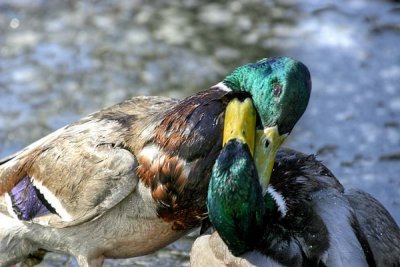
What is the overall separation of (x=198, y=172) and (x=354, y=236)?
85 cm

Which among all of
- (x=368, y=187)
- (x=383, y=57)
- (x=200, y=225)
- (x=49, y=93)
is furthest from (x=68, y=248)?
(x=383, y=57)

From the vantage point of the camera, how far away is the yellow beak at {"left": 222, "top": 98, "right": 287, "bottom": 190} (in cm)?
487

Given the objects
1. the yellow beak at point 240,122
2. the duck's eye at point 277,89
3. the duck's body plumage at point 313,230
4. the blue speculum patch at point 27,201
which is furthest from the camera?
the blue speculum patch at point 27,201

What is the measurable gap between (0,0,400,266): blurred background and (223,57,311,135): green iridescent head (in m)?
2.21

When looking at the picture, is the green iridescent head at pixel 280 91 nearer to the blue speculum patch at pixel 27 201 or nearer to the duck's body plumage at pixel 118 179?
the duck's body plumage at pixel 118 179

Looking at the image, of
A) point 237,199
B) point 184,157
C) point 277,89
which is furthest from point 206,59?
point 237,199

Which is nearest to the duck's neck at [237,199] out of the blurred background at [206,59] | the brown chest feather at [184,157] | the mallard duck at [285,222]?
the mallard duck at [285,222]

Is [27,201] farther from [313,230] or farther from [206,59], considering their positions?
[206,59]

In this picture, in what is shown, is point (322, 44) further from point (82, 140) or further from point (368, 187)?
point (82, 140)

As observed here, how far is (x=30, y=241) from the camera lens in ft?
19.4


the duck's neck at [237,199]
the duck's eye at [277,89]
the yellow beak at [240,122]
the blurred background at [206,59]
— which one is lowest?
the blurred background at [206,59]

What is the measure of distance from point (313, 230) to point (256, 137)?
1.72 feet

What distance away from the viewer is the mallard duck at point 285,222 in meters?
4.74

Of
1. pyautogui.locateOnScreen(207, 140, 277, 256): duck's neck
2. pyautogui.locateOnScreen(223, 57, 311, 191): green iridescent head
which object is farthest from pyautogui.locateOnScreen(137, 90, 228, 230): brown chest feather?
pyautogui.locateOnScreen(207, 140, 277, 256): duck's neck
